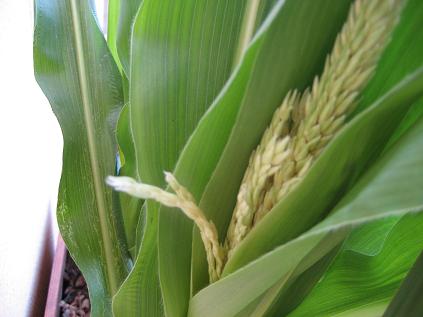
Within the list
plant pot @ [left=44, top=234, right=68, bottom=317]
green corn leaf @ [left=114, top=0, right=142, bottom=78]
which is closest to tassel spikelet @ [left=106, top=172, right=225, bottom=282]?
green corn leaf @ [left=114, top=0, right=142, bottom=78]

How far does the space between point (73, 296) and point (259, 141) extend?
58 centimetres

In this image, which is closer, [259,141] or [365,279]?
[259,141]

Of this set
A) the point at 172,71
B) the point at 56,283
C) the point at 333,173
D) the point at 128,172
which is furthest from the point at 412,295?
the point at 56,283

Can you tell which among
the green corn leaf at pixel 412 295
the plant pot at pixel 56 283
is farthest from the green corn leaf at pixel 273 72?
the plant pot at pixel 56 283

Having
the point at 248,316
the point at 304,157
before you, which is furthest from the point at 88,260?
the point at 304,157

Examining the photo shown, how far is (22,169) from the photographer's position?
0.55 m

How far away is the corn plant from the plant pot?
0.86 feet

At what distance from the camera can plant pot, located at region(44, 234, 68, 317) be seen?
25.8 inches

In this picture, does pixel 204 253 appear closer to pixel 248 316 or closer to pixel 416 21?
pixel 248 316

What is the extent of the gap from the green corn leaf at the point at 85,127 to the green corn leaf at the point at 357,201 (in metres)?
0.24

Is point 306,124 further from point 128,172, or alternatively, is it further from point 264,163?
point 128,172

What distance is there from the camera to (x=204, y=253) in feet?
1.04

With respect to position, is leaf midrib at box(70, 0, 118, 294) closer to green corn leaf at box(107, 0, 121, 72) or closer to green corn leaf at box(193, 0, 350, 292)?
green corn leaf at box(107, 0, 121, 72)

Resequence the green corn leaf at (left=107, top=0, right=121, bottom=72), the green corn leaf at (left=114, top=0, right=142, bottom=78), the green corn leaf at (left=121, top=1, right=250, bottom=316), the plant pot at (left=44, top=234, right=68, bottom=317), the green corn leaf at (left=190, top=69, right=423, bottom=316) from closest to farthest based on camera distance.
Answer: the green corn leaf at (left=190, top=69, right=423, bottom=316), the green corn leaf at (left=121, top=1, right=250, bottom=316), the green corn leaf at (left=114, top=0, right=142, bottom=78), the green corn leaf at (left=107, top=0, right=121, bottom=72), the plant pot at (left=44, top=234, right=68, bottom=317)
